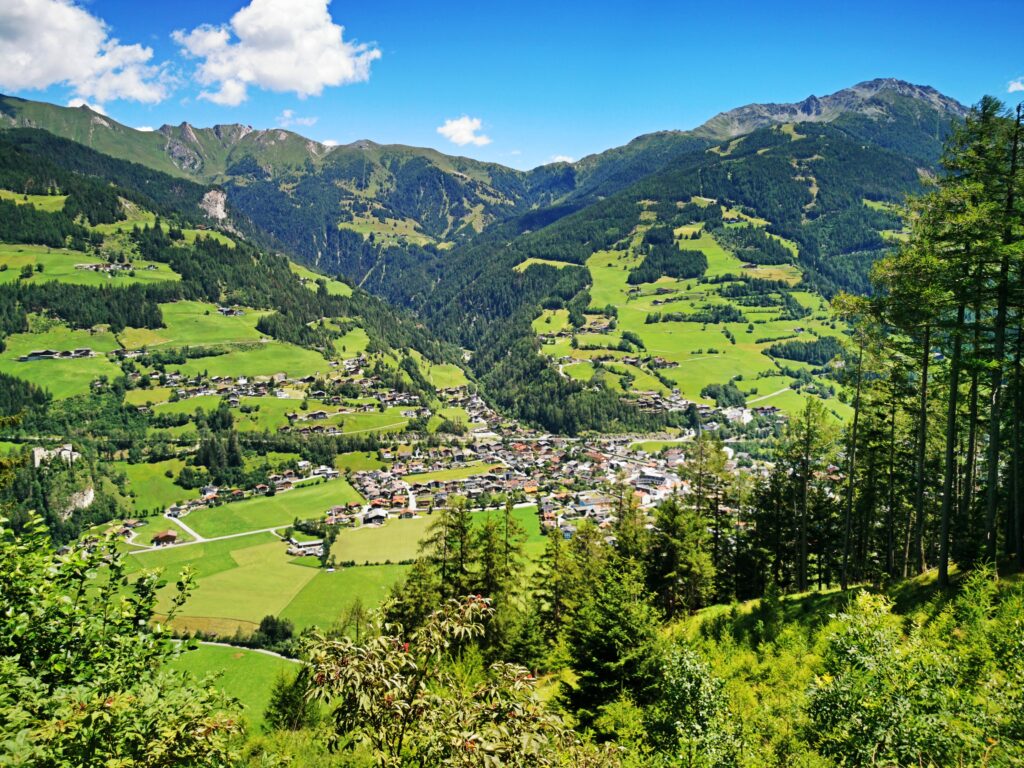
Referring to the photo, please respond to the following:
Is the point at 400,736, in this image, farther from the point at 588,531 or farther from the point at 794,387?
the point at 794,387

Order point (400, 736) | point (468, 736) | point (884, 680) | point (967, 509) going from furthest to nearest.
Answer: point (967, 509) < point (884, 680) < point (400, 736) < point (468, 736)

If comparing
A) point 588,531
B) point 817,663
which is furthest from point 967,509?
point 588,531

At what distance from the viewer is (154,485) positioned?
4717 inches

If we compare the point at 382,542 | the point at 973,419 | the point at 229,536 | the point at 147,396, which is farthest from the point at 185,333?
the point at 973,419

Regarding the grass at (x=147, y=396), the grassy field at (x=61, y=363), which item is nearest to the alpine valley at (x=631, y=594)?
the grass at (x=147, y=396)

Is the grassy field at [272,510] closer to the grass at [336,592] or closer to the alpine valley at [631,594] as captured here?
the alpine valley at [631,594]

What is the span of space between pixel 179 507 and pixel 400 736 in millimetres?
127574

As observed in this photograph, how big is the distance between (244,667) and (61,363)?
139495 mm

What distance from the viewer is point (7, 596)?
286 inches

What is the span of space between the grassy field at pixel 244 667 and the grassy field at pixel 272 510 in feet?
132

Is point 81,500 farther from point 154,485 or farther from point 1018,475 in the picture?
point 1018,475

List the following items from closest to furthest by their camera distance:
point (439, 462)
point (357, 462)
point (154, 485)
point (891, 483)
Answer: point (891, 483)
point (154, 485)
point (357, 462)
point (439, 462)

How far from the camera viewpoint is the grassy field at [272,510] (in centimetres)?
10612

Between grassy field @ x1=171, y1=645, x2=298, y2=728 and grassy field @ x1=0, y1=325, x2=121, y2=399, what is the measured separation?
114 m
